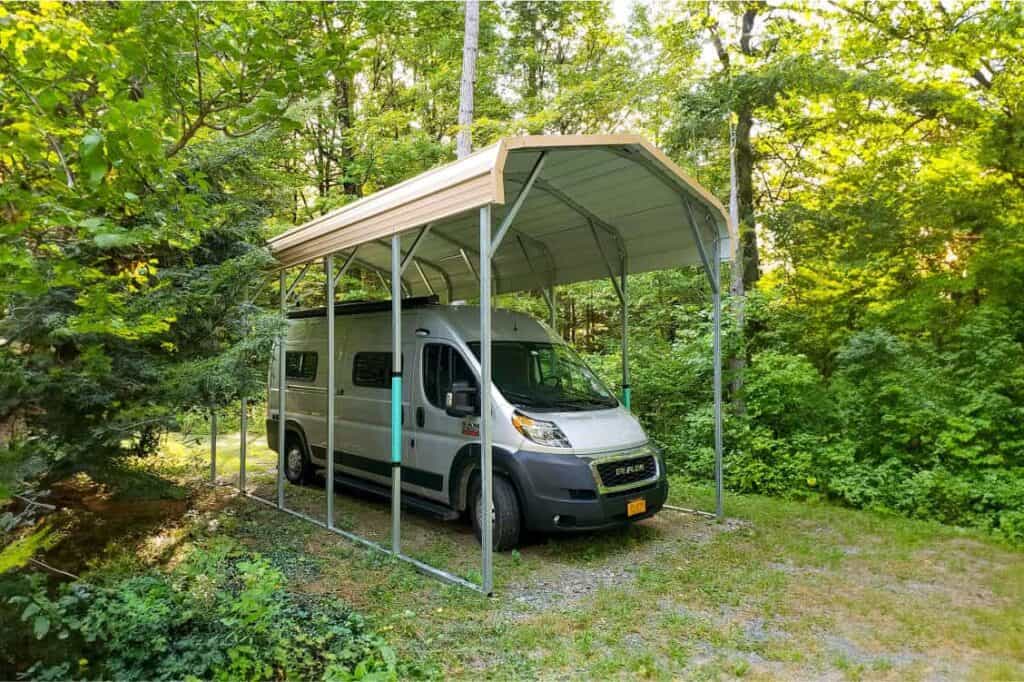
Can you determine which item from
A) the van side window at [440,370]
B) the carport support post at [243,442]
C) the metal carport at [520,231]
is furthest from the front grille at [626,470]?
the carport support post at [243,442]

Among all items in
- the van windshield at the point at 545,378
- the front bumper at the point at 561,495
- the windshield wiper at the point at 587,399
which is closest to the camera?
the front bumper at the point at 561,495

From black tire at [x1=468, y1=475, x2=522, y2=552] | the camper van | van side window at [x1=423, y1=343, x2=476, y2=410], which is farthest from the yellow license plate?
van side window at [x1=423, y1=343, x2=476, y2=410]

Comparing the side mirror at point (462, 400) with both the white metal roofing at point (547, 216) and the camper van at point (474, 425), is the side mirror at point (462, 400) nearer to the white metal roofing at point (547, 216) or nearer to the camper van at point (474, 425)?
the camper van at point (474, 425)

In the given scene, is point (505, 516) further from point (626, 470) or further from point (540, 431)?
point (626, 470)

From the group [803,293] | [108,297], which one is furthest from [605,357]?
[108,297]

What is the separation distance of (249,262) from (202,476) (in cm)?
530

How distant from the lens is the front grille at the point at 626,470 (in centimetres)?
570

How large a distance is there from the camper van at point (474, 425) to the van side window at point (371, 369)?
0.06 feet

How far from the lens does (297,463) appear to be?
30.1 feet

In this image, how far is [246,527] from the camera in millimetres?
6867

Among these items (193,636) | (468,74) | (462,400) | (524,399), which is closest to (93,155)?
(193,636)

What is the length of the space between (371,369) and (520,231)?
2681 millimetres

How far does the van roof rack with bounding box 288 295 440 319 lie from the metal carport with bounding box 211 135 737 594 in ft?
2.36

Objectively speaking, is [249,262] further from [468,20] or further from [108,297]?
[468,20]
